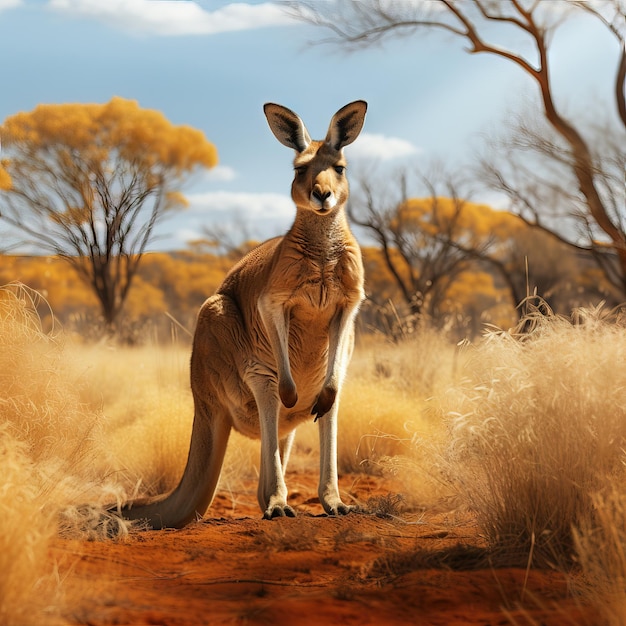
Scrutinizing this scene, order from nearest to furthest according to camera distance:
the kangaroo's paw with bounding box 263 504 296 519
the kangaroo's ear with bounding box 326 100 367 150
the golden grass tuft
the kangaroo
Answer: the golden grass tuft < the kangaroo's paw with bounding box 263 504 296 519 < the kangaroo < the kangaroo's ear with bounding box 326 100 367 150

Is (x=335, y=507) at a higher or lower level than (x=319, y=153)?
lower

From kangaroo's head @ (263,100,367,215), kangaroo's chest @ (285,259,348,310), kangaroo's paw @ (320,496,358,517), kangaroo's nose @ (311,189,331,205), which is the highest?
kangaroo's head @ (263,100,367,215)

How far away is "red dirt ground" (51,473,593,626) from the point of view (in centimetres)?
→ 338

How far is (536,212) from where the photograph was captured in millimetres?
13391

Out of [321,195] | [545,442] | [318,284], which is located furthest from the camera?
[318,284]

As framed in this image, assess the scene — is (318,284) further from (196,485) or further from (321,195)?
(196,485)

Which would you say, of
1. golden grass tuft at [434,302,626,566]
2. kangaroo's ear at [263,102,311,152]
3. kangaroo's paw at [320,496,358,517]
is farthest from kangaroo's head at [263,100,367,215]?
kangaroo's paw at [320,496,358,517]

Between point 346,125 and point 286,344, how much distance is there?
1433 millimetres

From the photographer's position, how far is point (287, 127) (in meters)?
5.53

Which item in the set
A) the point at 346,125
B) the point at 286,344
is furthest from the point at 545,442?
the point at 346,125

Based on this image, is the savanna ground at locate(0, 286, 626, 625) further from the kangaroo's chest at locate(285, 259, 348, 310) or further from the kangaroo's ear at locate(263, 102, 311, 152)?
the kangaroo's ear at locate(263, 102, 311, 152)

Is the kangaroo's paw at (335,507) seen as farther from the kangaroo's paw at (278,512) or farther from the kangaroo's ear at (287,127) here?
the kangaroo's ear at (287,127)

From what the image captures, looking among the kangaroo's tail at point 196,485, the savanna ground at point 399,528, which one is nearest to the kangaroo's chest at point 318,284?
the savanna ground at point 399,528

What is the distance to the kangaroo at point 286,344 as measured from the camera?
17.2ft
